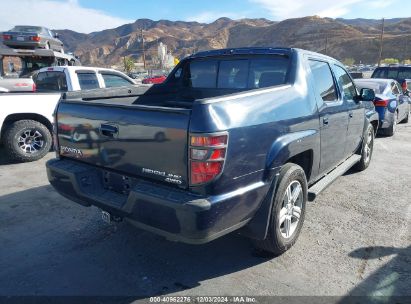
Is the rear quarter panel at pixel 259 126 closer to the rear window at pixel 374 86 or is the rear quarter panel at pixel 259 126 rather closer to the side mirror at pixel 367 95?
the side mirror at pixel 367 95

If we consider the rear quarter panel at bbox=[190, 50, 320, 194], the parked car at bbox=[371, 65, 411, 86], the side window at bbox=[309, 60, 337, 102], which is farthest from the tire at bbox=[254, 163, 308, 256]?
the parked car at bbox=[371, 65, 411, 86]

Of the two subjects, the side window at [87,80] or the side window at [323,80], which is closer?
the side window at [323,80]

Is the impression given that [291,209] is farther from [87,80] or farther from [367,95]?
[87,80]

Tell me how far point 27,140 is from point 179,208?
5.20m

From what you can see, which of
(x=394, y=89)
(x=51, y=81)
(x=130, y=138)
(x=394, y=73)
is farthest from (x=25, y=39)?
(x=394, y=73)

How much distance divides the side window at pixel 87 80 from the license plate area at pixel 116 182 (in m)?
4.68

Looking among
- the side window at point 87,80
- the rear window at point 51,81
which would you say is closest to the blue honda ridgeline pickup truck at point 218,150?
the side window at point 87,80

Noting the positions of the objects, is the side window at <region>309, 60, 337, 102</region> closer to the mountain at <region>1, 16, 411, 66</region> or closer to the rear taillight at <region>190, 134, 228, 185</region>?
the rear taillight at <region>190, 134, 228, 185</region>

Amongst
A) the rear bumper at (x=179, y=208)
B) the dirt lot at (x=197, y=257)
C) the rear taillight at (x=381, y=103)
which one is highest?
the rear bumper at (x=179, y=208)

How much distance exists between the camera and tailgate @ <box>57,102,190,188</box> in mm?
2551

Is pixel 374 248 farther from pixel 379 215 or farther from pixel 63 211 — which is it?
pixel 63 211

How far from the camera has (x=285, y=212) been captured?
3.31 metres

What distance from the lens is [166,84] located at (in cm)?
470

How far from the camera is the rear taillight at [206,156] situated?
244 centimetres
